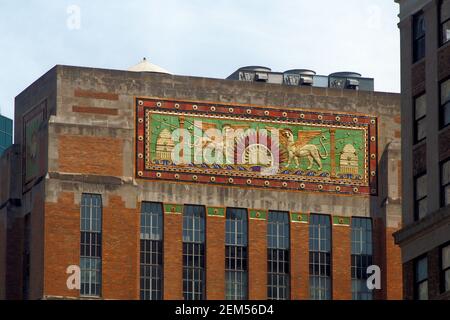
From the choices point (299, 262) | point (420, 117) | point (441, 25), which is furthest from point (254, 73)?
point (441, 25)

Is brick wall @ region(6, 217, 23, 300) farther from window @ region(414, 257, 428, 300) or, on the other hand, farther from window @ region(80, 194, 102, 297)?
window @ region(414, 257, 428, 300)

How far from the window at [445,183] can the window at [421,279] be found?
2413mm

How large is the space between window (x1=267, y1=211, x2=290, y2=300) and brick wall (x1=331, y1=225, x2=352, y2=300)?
9.60 ft

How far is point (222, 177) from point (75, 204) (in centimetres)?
952

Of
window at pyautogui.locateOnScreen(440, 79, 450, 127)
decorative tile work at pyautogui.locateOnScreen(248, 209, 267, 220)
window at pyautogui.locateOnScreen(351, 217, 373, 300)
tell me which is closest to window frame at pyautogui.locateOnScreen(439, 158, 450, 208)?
window at pyautogui.locateOnScreen(440, 79, 450, 127)

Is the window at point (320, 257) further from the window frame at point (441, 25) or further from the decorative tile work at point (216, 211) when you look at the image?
the window frame at point (441, 25)

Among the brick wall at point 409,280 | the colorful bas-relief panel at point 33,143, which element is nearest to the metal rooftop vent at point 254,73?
the colorful bas-relief panel at point 33,143

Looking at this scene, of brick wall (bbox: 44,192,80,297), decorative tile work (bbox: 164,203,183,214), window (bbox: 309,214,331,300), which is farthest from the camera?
window (bbox: 309,214,331,300)

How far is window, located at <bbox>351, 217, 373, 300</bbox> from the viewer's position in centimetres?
12172

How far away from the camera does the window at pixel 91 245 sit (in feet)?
379

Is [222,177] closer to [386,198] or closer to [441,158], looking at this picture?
[386,198]
